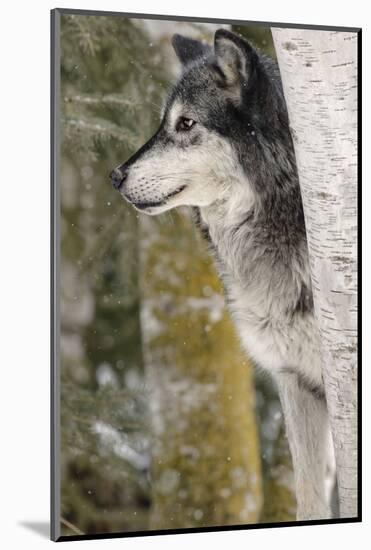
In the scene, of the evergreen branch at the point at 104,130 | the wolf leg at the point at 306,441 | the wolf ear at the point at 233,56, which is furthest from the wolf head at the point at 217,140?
the wolf leg at the point at 306,441

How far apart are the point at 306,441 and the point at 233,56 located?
1317mm

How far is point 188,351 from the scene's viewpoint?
11.6 feet

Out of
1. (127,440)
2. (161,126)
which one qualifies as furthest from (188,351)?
(161,126)

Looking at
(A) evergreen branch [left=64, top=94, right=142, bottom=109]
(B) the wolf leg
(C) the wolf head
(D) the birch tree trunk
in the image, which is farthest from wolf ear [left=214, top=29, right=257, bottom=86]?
(B) the wolf leg

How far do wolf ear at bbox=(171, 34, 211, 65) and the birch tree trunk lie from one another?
26 centimetres

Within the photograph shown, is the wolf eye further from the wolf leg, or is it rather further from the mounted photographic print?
the wolf leg

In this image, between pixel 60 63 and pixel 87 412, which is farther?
pixel 87 412

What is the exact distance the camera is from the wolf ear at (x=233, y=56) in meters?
3.21

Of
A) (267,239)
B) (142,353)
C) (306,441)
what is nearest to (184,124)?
(267,239)

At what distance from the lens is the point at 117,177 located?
327 centimetres

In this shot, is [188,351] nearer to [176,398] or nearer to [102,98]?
[176,398]

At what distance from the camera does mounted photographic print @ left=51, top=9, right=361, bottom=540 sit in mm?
3232

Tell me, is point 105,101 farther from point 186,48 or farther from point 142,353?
point 142,353

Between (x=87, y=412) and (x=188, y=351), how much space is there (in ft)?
1.34
